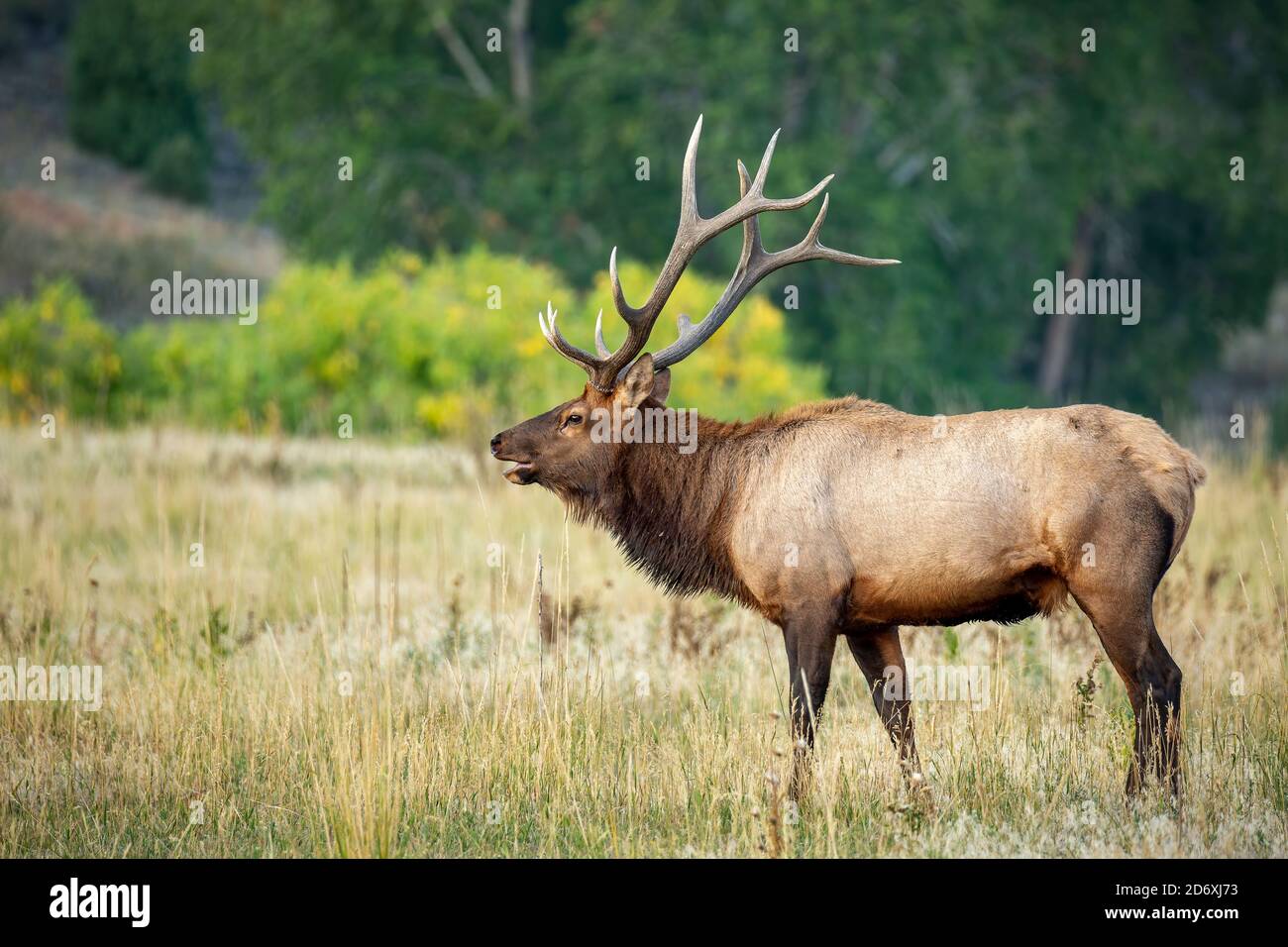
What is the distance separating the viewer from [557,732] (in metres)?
7.87

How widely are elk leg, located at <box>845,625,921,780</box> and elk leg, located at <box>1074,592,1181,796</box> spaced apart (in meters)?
1.08

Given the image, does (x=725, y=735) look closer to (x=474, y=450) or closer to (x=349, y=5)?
(x=474, y=450)

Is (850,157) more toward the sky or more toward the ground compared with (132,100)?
more toward the ground

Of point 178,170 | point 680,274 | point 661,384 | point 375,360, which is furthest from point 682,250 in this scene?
point 178,170

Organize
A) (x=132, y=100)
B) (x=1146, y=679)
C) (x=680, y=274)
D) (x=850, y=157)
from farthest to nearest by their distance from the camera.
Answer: (x=132, y=100) → (x=850, y=157) → (x=680, y=274) → (x=1146, y=679)

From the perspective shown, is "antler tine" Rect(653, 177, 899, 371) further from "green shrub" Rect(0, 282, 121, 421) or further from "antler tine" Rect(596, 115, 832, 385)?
"green shrub" Rect(0, 282, 121, 421)

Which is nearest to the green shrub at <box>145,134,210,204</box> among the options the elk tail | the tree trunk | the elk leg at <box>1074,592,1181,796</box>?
the tree trunk

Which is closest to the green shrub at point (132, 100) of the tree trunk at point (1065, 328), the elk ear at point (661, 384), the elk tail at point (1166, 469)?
the tree trunk at point (1065, 328)

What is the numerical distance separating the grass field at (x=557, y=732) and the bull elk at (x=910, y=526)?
36 centimetres

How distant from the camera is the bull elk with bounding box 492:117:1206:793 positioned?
7359 mm

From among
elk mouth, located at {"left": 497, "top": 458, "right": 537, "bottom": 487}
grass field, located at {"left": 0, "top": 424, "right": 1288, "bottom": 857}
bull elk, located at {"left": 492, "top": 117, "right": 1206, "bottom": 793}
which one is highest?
elk mouth, located at {"left": 497, "top": 458, "right": 537, "bottom": 487}

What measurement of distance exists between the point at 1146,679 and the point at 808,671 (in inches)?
60.8

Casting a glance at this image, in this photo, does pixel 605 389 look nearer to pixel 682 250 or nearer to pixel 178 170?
pixel 682 250
